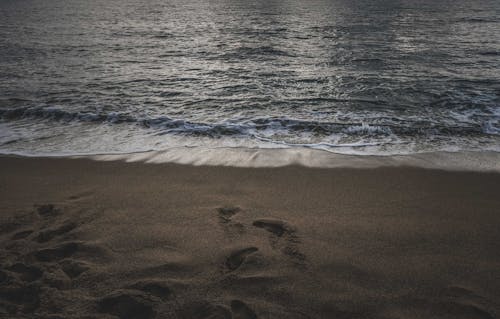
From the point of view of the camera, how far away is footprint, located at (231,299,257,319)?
2.76 metres

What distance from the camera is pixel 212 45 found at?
708 inches

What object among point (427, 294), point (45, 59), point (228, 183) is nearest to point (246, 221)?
point (228, 183)

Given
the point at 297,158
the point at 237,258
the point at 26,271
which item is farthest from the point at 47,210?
the point at 297,158

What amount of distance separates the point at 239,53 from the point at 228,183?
469 inches

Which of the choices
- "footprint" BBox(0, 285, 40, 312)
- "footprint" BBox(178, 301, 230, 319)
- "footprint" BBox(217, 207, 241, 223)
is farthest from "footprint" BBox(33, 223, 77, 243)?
"footprint" BBox(178, 301, 230, 319)

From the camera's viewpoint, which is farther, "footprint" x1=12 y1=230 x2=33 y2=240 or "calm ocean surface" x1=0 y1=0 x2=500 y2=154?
"calm ocean surface" x1=0 y1=0 x2=500 y2=154

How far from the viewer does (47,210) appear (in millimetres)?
4305

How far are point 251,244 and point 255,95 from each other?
6.62 m

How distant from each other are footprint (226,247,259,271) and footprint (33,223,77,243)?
182 cm

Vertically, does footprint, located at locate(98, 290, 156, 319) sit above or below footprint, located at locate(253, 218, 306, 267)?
above

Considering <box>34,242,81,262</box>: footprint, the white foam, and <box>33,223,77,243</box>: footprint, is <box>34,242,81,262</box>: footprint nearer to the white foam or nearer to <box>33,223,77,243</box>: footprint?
<box>33,223,77,243</box>: footprint

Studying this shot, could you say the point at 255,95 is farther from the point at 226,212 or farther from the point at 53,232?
the point at 53,232

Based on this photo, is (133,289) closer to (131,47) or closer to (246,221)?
(246,221)

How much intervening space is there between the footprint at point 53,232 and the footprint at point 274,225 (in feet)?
6.58
